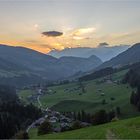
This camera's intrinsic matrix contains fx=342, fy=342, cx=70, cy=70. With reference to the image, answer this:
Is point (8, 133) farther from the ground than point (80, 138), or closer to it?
closer to it

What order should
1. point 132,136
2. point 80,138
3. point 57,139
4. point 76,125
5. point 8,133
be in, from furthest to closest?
point 8,133
point 76,125
point 57,139
point 80,138
point 132,136

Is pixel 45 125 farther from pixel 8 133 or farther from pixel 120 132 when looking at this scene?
pixel 8 133

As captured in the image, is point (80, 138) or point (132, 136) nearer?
point (132, 136)

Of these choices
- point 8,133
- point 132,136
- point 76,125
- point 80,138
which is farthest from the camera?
point 8,133

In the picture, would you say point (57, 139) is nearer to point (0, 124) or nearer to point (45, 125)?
point (45, 125)

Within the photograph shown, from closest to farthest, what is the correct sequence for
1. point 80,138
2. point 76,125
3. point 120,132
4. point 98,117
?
point 120,132 → point 80,138 → point 76,125 → point 98,117

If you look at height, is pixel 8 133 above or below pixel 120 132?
below

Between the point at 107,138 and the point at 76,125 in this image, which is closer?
the point at 107,138

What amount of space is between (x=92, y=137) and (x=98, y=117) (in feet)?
253

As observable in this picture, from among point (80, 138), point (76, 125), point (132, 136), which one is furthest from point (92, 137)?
point (76, 125)

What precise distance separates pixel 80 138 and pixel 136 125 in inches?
363

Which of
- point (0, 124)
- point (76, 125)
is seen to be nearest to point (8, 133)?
point (0, 124)

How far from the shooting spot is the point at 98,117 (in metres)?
129

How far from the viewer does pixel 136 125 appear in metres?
54.8
